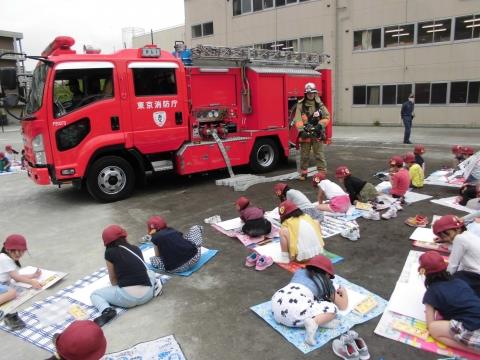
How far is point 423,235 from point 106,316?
3967 millimetres

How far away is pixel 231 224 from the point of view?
580 cm

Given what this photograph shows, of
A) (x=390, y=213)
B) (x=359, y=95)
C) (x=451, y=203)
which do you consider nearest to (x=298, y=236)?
(x=390, y=213)

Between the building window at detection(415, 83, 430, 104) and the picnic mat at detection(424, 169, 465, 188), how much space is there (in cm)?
1209

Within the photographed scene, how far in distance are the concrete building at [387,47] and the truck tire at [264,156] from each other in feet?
42.0

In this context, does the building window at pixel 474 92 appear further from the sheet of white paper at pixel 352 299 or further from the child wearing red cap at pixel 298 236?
the sheet of white paper at pixel 352 299

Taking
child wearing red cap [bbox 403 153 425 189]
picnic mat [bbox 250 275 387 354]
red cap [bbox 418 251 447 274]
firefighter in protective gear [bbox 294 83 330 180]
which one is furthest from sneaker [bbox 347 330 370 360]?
firefighter in protective gear [bbox 294 83 330 180]

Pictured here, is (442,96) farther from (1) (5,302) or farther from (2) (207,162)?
(1) (5,302)

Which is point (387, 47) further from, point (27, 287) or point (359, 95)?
point (27, 287)

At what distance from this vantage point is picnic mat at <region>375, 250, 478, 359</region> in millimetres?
2908

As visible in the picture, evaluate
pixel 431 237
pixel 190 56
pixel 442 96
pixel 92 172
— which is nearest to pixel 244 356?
pixel 431 237

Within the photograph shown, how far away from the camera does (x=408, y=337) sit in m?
3.04

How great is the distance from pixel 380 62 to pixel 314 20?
4.58 metres

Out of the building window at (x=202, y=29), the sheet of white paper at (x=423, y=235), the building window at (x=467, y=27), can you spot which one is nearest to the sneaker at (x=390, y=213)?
the sheet of white paper at (x=423, y=235)

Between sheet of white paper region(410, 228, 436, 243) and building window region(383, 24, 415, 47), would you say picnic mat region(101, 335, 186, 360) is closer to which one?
sheet of white paper region(410, 228, 436, 243)
